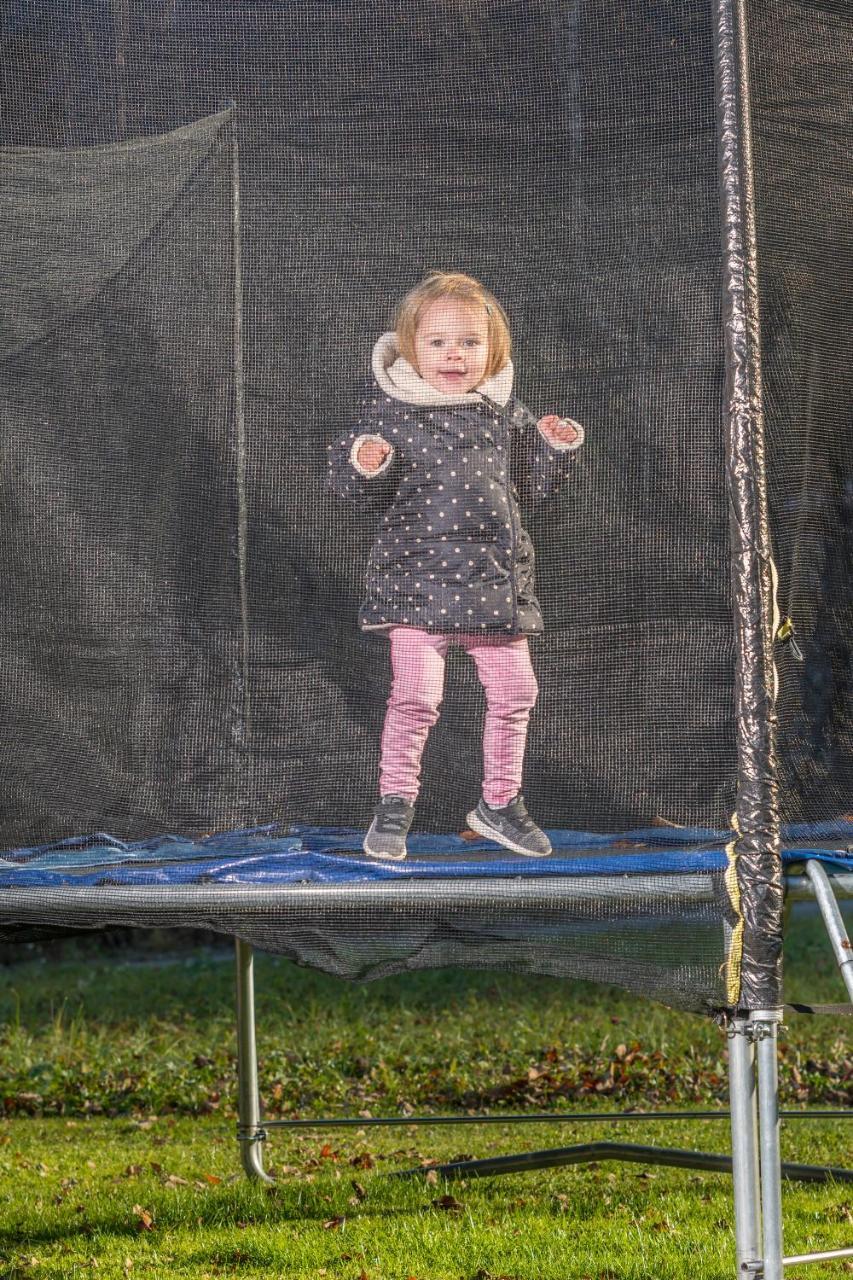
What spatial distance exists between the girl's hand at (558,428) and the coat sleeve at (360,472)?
264 mm

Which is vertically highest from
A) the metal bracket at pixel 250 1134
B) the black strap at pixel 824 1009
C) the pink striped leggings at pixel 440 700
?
the pink striped leggings at pixel 440 700

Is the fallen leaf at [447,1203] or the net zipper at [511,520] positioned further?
the fallen leaf at [447,1203]

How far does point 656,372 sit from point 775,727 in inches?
24.8

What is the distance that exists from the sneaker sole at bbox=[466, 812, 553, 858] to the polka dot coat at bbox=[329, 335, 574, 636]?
323 mm

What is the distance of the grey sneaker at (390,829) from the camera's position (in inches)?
91.5

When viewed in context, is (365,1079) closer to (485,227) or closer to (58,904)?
(58,904)

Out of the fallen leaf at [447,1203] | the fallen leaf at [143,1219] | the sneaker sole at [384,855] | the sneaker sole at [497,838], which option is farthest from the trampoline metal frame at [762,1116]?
the fallen leaf at [143,1219]

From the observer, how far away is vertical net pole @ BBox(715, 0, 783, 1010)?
6.88ft

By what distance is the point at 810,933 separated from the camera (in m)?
8.02

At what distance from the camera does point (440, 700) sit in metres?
2.40

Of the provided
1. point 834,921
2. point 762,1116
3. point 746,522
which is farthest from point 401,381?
point 762,1116

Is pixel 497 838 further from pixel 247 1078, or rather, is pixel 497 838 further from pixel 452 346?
pixel 247 1078

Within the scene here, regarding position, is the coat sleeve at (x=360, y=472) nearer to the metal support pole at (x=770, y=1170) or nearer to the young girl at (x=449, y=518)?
the young girl at (x=449, y=518)

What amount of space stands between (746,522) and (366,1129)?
3.48 metres
